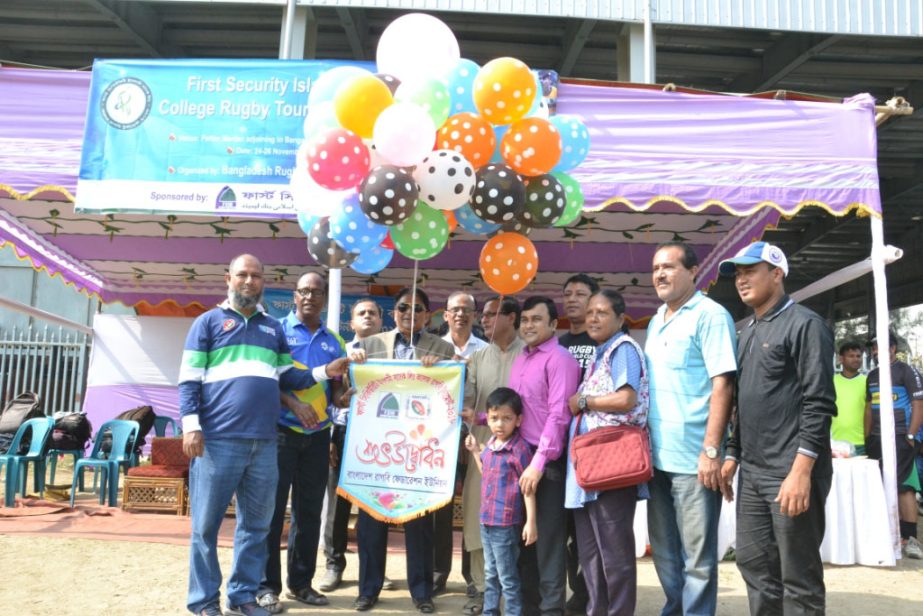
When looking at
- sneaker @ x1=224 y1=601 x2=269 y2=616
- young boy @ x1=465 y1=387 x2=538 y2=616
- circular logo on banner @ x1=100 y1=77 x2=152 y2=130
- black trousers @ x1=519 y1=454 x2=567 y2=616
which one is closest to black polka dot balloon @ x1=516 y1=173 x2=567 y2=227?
young boy @ x1=465 y1=387 x2=538 y2=616

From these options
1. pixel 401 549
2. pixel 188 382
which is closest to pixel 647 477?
pixel 188 382

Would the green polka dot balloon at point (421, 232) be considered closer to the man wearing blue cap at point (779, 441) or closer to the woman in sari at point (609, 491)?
the woman in sari at point (609, 491)

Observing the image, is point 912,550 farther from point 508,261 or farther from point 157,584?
point 157,584

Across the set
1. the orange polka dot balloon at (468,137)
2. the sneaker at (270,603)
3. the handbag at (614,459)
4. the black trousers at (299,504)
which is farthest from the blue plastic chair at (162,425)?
the handbag at (614,459)

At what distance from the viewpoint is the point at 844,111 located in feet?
18.7

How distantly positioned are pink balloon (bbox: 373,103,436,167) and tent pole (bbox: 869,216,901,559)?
12.5 feet

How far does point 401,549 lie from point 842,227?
484 inches

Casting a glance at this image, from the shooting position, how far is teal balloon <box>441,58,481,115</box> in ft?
12.8

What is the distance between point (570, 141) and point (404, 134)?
3.42 ft

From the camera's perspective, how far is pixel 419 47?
406 cm

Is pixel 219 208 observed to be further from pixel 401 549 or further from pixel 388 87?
pixel 401 549

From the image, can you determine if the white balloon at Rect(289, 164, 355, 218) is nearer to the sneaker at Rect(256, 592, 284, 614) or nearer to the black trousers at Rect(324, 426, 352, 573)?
the black trousers at Rect(324, 426, 352, 573)

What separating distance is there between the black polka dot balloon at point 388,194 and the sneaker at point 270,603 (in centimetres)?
213

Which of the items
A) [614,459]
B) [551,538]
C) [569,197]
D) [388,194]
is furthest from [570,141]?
[551,538]
